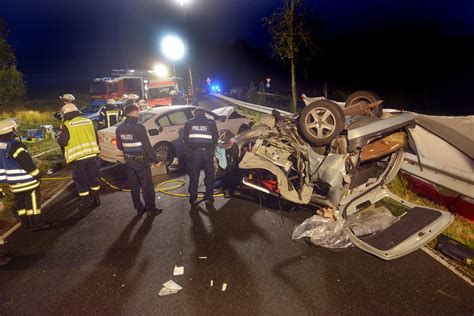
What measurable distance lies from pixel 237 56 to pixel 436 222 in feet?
294

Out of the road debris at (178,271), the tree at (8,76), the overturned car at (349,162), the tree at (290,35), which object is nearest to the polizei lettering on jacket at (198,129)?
the overturned car at (349,162)

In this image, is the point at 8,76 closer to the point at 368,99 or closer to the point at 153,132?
the point at 153,132

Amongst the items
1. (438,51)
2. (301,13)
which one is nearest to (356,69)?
(438,51)

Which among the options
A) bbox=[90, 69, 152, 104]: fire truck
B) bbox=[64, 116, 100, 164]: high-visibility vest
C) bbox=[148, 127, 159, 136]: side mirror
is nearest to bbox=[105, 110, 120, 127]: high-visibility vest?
bbox=[148, 127, 159, 136]: side mirror

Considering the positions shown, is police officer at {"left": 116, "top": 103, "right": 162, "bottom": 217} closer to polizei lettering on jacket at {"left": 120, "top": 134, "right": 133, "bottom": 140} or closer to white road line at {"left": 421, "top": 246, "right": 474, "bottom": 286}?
polizei lettering on jacket at {"left": 120, "top": 134, "right": 133, "bottom": 140}

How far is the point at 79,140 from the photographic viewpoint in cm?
556

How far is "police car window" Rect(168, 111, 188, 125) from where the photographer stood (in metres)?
8.18

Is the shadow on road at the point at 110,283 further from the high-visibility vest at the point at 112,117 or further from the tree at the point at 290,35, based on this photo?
the tree at the point at 290,35

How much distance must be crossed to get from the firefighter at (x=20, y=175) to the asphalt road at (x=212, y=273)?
30cm

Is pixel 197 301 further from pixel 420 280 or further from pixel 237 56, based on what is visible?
pixel 237 56

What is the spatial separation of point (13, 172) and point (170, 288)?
3414 millimetres

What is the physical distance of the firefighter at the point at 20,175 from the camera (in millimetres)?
4762

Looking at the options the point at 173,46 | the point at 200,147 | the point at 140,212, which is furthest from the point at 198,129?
the point at 173,46

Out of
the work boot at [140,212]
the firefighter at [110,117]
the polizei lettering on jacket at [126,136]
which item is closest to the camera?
the polizei lettering on jacket at [126,136]
